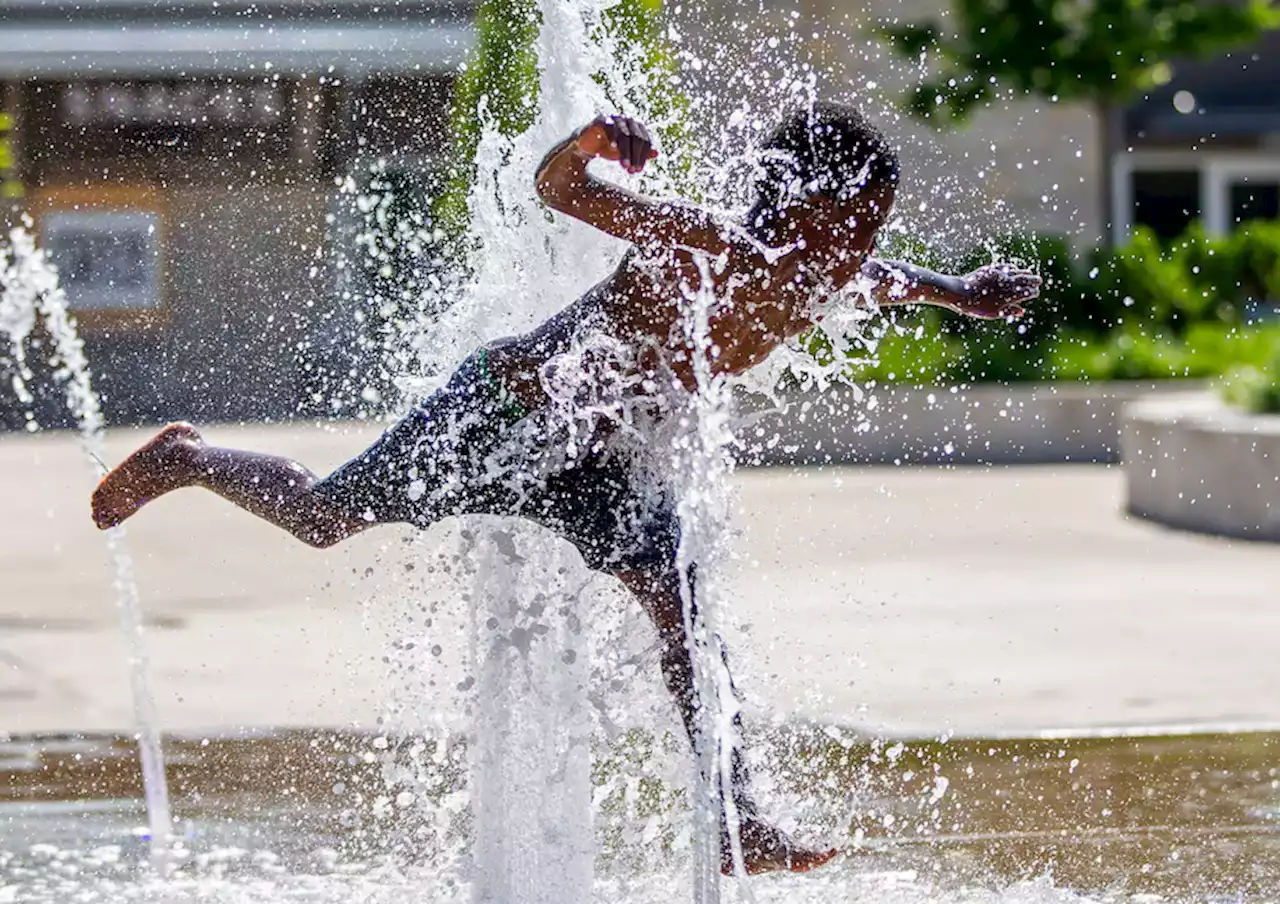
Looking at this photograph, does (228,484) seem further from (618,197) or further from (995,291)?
(995,291)

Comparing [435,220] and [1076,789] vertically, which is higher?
[435,220]

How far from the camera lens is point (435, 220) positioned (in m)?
17.3

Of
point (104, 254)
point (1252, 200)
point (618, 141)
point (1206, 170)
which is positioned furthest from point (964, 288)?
point (1252, 200)

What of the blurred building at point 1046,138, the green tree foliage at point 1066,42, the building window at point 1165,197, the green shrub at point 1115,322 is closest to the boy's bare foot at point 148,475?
the green shrub at point 1115,322

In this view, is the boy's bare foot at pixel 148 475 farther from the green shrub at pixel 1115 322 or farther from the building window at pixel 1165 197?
the building window at pixel 1165 197

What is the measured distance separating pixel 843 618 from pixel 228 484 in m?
4.27

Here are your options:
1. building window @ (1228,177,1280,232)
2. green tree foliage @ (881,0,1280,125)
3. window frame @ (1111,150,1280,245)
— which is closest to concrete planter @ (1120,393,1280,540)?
green tree foliage @ (881,0,1280,125)

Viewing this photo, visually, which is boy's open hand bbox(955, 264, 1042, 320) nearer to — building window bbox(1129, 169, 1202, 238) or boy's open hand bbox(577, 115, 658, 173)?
boy's open hand bbox(577, 115, 658, 173)

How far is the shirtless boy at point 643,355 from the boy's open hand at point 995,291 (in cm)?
17

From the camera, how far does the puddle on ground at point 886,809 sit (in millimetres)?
4375

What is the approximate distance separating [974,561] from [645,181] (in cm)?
480

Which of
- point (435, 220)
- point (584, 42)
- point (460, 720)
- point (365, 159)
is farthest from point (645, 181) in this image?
point (365, 159)

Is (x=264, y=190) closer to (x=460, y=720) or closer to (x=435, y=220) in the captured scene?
(x=435, y=220)

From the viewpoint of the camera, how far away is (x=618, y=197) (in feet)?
11.7
